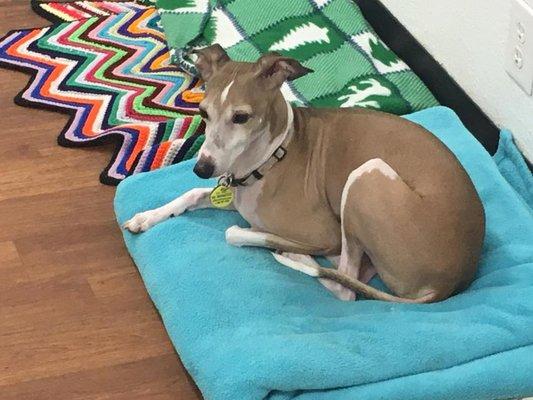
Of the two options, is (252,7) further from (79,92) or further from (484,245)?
(484,245)

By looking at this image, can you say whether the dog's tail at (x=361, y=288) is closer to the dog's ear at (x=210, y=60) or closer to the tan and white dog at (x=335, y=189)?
the tan and white dog at (x=335, y=189)

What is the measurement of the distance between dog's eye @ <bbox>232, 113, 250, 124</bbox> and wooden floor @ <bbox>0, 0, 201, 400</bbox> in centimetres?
52

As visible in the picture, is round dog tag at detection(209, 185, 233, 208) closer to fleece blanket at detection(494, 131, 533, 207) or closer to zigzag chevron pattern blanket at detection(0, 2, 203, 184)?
zigzag chevron pattern blanket at detection(0, 2, 203, 184)

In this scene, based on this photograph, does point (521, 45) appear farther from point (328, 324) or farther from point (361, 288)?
point (328, 324)

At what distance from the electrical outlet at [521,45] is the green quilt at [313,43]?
46 cm

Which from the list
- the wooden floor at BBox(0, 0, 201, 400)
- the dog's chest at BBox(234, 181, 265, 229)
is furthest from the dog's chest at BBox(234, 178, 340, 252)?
the wooden floor at BBox(0, 0, 201, 400)

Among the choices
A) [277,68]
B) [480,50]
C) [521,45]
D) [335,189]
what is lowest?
[335,189]

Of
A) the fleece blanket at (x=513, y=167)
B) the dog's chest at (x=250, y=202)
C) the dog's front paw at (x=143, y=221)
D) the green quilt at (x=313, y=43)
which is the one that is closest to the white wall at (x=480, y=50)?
the fleece blanket at (x=513, y=167)

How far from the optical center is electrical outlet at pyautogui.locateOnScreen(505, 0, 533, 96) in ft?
7.98

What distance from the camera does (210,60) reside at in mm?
2361

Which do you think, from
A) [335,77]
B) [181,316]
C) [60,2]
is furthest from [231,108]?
[60,2]

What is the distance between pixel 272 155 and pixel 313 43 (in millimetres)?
936

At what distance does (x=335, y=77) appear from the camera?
10.1 feet

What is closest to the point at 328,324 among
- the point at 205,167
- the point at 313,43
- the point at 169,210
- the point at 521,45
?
the point at 205,167
